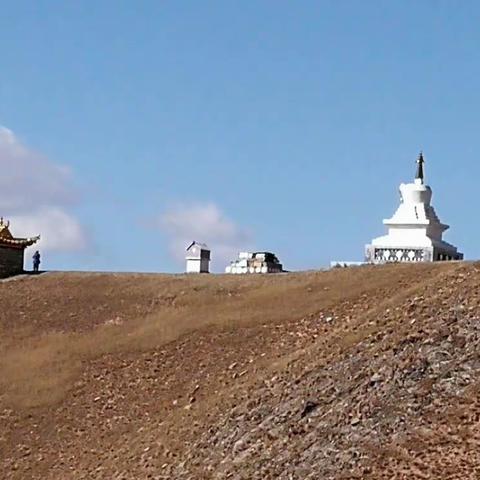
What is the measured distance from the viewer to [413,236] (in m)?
43.9

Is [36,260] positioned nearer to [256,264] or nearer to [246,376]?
[256,264]

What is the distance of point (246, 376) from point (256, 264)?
1705cm

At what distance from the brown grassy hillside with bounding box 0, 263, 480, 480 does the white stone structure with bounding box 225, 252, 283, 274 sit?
5.35 meters

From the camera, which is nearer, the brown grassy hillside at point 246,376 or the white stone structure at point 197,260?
the brown grassy hillside at point 246,376

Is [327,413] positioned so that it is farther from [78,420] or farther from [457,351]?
[78,420]

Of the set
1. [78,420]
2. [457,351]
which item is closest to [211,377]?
[78,420]

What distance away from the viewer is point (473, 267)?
29812 mm

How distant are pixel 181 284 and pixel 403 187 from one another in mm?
10723

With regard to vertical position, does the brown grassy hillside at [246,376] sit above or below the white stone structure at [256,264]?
below

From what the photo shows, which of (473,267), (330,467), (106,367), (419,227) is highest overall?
(419,227)

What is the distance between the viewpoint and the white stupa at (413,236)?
42938 millimetres

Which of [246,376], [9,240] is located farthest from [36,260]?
[246,376]

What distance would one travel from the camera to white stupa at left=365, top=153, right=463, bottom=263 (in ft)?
141

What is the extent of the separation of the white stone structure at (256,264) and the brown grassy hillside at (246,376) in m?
5.35
